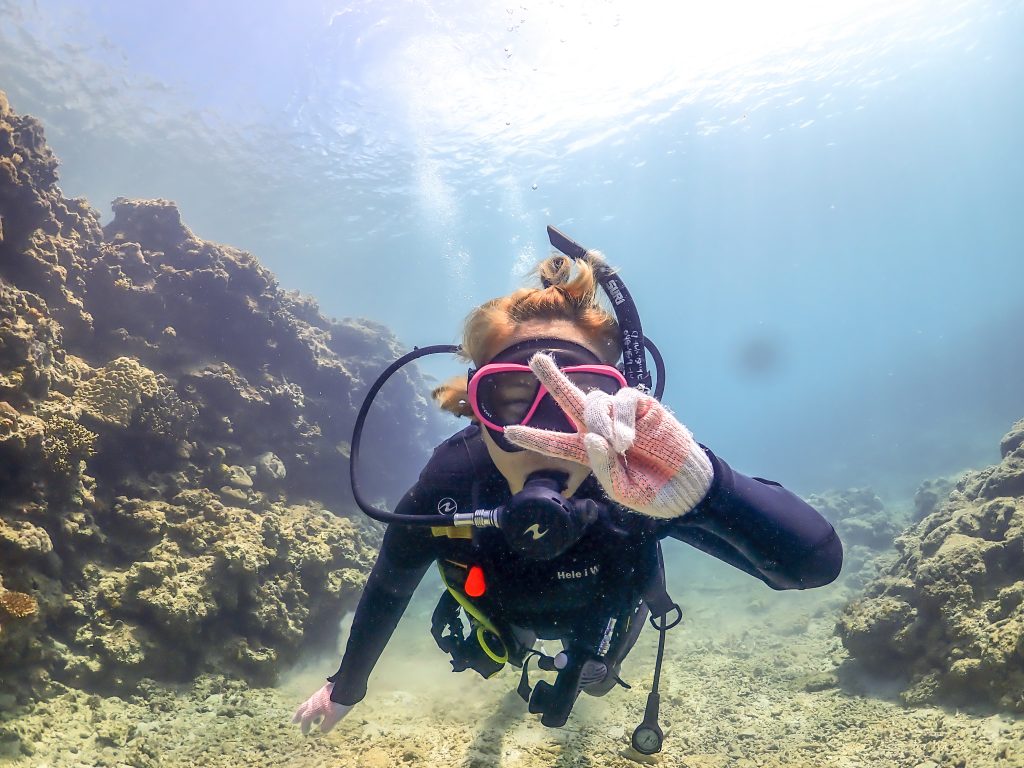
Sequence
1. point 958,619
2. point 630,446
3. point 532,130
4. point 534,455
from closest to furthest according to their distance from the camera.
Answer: point 630,446, point 534,455, point 958,619, point 532,130

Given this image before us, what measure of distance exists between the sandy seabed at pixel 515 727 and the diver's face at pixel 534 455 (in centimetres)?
254

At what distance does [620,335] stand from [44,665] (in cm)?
588

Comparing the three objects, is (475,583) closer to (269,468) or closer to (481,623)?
(481,623)

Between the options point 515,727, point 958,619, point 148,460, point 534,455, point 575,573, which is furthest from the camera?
point 148,460

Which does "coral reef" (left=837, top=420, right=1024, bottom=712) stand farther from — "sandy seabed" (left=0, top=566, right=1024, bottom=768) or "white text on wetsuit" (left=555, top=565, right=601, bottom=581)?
"white text on wetsuit" (left=555, top=565, right=601, bottom=581)

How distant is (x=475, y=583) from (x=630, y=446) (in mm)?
1717

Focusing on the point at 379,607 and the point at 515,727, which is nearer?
the point at 379,607

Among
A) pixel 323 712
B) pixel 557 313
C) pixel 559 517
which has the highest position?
pixel 557 313

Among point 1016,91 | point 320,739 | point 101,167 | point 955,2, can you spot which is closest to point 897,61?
point 955,2

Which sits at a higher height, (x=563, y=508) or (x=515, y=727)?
(x=563, y=508)

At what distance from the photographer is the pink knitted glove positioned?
1.51m

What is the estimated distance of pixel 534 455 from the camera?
7.58 ft

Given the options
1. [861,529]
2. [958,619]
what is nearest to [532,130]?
[861,529]

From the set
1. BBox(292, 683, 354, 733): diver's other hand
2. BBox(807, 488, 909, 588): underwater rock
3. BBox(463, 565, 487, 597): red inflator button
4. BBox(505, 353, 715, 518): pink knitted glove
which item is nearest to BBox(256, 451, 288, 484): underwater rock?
BBox(292, 683, 354, 733): diver's other hand
